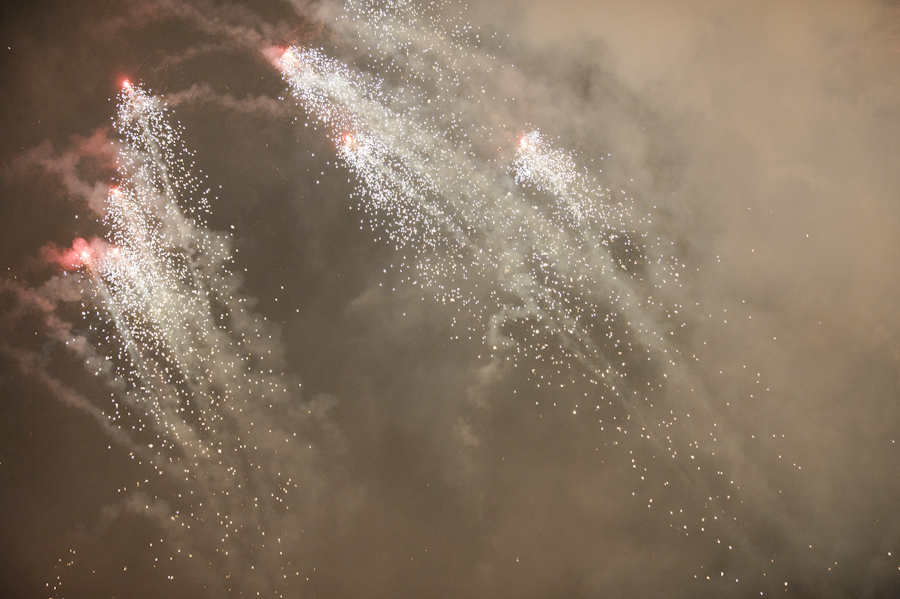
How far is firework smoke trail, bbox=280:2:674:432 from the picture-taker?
4.92 meters

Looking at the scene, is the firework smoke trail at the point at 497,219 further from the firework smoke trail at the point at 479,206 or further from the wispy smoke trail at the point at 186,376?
the wispy smoke trail at the point at 186,376

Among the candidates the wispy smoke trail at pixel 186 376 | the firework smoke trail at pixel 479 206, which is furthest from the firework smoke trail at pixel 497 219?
the wispy smoke trail at pixel 186 376

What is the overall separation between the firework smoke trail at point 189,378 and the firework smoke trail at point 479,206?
58.0 inches

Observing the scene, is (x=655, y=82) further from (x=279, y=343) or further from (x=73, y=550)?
(x=73, y=550)

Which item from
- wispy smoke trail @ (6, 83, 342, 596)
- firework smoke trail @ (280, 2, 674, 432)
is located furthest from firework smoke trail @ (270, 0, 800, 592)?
wispy smoke trail @ (6, 83, 342, 596)

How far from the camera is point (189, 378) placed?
507cm

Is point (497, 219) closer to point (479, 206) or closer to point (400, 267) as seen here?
point (479, 206)

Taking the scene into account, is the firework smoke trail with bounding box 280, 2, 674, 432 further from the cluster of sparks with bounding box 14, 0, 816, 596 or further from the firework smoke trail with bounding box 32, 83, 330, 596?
the firework smoke trail with bounding box 32, 83, 330, 596

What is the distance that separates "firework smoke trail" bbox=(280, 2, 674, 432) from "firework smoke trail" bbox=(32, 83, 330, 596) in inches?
58.0

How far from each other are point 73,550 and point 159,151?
3655 millimetres

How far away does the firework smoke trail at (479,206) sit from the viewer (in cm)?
492

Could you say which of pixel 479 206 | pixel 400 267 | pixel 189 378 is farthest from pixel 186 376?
pixel 479 206

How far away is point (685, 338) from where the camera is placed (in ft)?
15.9

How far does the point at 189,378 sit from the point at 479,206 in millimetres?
2996
